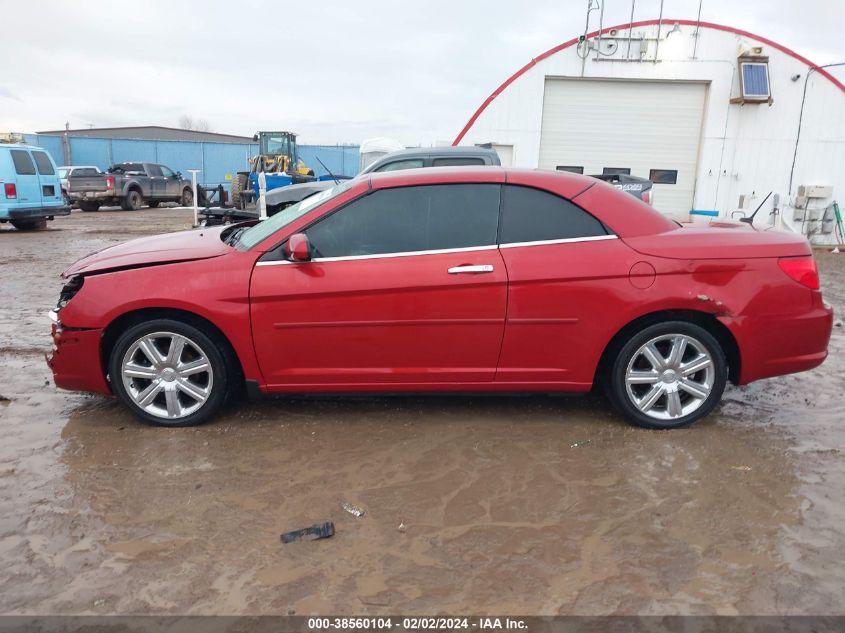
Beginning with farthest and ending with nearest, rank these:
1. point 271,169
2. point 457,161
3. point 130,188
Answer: point 130,188, point 271,169, point 457,161

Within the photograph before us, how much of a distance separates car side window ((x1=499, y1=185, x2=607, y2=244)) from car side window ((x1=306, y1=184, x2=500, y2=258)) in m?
0.09

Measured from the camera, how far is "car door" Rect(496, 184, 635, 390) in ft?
12.1

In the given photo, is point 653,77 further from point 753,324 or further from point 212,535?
point 212,535

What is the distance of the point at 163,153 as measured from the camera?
3575cm

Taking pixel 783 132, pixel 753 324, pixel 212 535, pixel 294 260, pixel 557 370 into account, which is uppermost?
pixel 783 132

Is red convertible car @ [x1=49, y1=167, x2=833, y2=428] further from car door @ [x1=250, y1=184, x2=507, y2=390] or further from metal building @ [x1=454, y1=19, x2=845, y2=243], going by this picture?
metal building @ [x1=454, y1=19, x2=845, y2=243]

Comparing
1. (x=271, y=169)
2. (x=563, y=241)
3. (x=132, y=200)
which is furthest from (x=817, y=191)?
(x=132, y=200)

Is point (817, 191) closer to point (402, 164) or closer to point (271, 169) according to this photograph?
point (402, 164)

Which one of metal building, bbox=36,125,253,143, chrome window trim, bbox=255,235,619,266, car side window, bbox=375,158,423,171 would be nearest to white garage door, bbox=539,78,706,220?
car side window, bbox=375,158,423,171

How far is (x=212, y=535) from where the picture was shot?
2820mm

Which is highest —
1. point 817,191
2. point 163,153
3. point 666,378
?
point 163,153

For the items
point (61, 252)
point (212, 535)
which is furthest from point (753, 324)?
point (61, 252)

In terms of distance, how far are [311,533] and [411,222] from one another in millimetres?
1902

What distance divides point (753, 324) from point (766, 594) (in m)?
1.80
